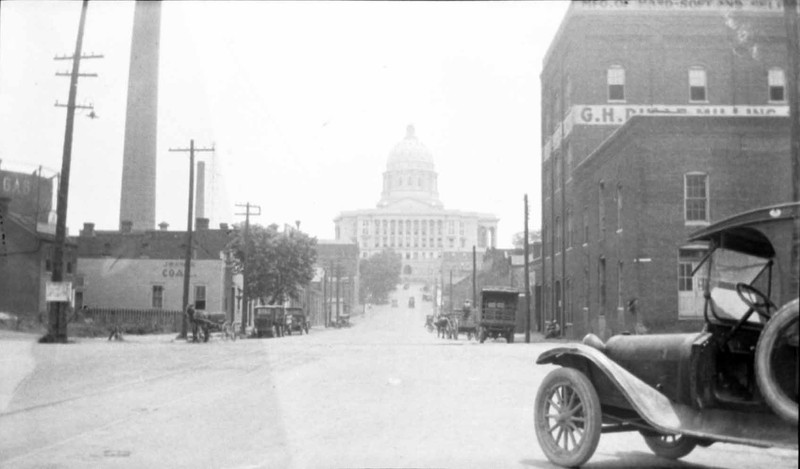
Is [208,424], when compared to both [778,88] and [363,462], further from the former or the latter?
[778,88]

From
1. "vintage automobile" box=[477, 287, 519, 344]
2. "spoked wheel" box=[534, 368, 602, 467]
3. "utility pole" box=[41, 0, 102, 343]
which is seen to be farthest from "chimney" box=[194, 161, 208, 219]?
"spoked wheel" box=[534, 368, 602, 467]

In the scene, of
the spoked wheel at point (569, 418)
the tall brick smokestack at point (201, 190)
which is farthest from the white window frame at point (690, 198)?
the tall brick smokestack at point (201, 190)

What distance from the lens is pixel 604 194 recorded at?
34.5 metres

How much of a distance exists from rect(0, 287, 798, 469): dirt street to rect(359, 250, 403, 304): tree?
117 metres

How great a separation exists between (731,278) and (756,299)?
0.29m

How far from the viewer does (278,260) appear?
59000 mm

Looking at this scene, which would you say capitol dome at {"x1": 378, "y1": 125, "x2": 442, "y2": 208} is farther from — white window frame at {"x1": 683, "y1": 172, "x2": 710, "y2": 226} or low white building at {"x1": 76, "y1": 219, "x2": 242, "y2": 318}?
white window frame at {"x1": 683, "y1": 172, "x2": 710, "y2": 226}

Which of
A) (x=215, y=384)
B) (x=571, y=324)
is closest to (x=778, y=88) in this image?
(x=571, y=324)

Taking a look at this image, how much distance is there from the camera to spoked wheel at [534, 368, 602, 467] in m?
6.88

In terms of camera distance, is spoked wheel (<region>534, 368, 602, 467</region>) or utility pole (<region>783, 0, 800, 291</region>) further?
utility pole (<region>783, 0, 800, 291</region>)

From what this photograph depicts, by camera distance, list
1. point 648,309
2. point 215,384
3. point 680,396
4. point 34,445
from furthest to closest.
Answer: point 648,309, point 215,384, point 34,445, point 680,396

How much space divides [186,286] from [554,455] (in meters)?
31.9

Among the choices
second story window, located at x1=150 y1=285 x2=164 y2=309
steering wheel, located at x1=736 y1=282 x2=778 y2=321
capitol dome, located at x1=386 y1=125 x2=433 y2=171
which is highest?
capitol dome, located at x1=386 y1=125 x2=433 y2=171

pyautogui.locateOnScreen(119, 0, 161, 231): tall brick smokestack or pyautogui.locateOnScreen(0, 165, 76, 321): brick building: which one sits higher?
pyautogui.locateOnScreen(119, 0, 161, 231): tall brick smokestack
